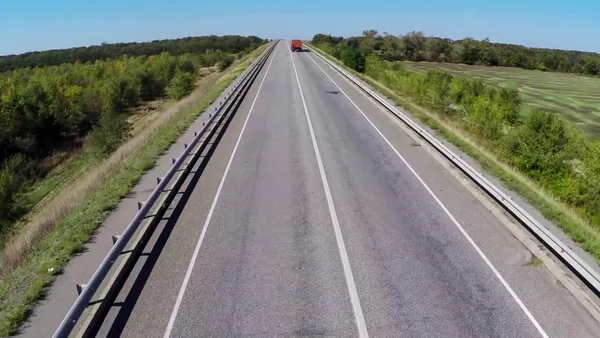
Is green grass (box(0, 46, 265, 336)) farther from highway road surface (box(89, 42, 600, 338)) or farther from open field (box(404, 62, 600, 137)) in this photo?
open field (box(404, 62, 600, 137))

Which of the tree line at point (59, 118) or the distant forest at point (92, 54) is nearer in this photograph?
the tree line at point (59, 118)

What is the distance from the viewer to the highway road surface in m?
7.41

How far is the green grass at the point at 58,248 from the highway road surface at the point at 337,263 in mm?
1395

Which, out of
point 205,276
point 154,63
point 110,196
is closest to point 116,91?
point 154,63

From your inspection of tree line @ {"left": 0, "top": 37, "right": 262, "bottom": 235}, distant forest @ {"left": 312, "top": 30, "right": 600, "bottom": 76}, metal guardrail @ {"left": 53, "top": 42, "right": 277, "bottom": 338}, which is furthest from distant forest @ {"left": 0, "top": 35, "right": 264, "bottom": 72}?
metal guardrail @ {"left": 53, "top": 42, "right": 277, "bottom": 338}

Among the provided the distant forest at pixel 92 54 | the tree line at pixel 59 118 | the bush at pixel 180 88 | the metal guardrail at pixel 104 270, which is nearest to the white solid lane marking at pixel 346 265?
the metal guardrail at pixel 104 270

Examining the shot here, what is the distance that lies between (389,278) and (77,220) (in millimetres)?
7218

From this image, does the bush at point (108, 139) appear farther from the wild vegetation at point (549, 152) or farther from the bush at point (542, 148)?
the bush at point (542, 148)

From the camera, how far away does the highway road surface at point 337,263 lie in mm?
7414

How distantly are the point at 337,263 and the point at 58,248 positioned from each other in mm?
5589

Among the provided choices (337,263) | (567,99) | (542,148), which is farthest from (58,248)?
(567,99)

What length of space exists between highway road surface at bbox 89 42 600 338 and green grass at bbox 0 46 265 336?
1395 millimetres

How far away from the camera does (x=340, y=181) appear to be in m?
14.2

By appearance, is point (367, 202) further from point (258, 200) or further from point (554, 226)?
point (554, 226)
